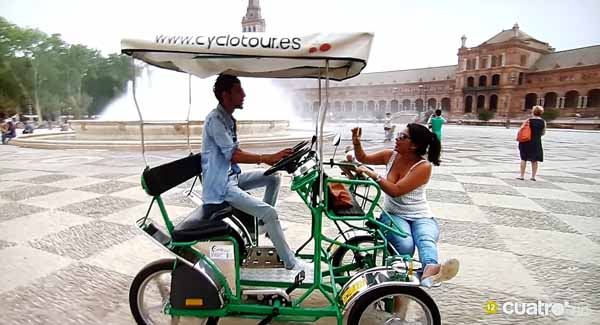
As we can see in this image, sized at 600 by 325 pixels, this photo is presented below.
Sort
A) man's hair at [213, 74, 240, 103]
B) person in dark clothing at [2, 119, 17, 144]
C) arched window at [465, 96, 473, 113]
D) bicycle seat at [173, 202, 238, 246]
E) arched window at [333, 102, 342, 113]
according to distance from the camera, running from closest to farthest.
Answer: bicycle seat at [173, 202, 238, 246], man's hair at [213, 74, 240, 103], person in dark clothing at [2, 119, 17, 144], arched window at [465, 96, 473, 113], arched window at [333, 102, 342, 113]

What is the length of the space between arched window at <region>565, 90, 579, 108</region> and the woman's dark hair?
235ft

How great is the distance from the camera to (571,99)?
60.8 m

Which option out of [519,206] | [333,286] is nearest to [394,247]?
[333,286]

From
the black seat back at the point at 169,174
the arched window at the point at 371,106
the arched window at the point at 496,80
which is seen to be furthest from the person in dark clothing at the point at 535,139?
the arched window at the point at 371,106

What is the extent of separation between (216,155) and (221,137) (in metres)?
0.15

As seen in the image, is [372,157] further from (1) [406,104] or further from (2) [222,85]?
(1) [406,104]

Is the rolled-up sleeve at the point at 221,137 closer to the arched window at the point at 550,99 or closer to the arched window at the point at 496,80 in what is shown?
the arched window at the point at 550,99

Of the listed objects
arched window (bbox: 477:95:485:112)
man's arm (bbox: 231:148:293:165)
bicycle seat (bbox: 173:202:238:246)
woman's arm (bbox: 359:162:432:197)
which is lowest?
bicycle seat (bbox: 173:202:238:246)

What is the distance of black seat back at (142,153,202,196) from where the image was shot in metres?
2.57

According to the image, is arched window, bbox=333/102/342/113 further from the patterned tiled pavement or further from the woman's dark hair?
the woman's dark hair

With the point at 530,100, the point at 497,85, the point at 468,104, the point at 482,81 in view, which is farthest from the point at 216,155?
the point at 482,81

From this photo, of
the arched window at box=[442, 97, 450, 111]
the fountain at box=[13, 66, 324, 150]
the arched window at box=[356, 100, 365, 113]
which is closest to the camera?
the fountain at box=[13, 66, 324, 150]

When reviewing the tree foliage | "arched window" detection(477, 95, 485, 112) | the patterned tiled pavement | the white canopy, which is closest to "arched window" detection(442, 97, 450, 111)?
"arched window" detection(477, 95, 485, 112)

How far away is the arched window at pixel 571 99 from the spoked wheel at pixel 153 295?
240ft
